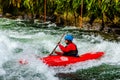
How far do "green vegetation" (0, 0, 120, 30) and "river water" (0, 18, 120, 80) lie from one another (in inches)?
31.7

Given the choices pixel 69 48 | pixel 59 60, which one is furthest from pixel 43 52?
pixel 59 60

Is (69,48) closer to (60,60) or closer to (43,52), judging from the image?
(60,60)

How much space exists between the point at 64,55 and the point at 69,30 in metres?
5.64

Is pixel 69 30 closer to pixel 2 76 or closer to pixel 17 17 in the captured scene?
pixel 17 17

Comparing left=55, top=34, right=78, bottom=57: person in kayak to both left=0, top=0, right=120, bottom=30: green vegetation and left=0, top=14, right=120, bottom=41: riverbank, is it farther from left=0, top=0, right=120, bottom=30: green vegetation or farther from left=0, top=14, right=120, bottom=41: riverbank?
left=0, top=0, right=120, bottom=30: green vegetation

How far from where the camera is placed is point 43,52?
42.4ft

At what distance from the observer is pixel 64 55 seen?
11.4m

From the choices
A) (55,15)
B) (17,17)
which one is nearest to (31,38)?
(55,15)

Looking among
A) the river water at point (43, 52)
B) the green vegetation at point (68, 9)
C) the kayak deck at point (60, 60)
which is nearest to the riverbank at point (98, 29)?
the green vegetation at point (68, 9)

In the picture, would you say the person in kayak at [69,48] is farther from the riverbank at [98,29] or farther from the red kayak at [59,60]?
the riverbank at [98,29]

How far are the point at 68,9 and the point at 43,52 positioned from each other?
17.6 ft

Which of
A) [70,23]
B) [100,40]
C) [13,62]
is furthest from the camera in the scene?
[70,23]

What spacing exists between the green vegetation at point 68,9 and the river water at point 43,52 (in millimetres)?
804

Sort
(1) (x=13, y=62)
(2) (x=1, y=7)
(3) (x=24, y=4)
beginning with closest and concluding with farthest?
1. (1) (x=13, y=62)
2. (3) (x=24, y=4)
3. (2) (x=1, y=7)
